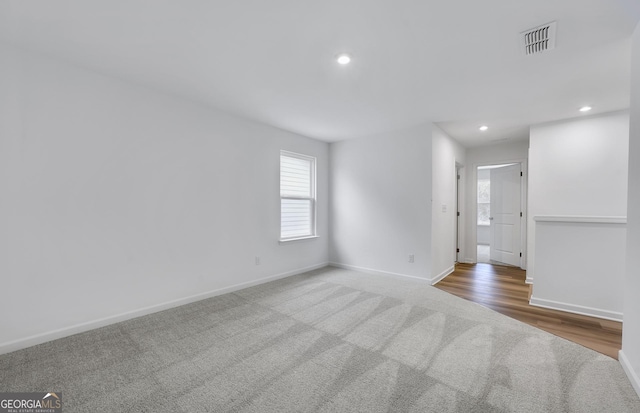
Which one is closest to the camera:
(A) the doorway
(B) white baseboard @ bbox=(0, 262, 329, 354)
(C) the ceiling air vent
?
(C) the ceiling air vent

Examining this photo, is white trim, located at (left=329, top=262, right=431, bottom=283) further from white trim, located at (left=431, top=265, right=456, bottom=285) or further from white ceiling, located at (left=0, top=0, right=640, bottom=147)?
white ceiling, located at (left=0, top=0, right=640, bottom=147)

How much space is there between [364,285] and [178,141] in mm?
3215

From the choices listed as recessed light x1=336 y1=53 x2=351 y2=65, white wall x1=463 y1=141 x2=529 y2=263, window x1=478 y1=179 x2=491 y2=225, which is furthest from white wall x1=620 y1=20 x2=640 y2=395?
window x1=478 y1=179 x2=491 y2=225

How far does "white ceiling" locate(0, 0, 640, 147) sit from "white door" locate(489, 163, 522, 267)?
7.47 feet

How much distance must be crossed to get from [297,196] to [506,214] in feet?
14.8

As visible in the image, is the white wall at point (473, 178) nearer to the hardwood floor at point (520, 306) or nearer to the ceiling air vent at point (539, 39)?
the hardwood floor at point (520, 306)

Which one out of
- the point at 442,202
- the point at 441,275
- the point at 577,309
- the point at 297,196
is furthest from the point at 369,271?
the point at 577,309

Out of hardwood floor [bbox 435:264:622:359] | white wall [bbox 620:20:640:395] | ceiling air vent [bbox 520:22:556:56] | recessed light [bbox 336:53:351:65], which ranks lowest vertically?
hardwood floor [bbox 435:264:622:359]

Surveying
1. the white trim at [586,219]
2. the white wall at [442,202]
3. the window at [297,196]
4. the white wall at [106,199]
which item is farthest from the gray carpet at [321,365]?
the window at [297,196]

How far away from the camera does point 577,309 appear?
3061 mm

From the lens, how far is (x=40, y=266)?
7.50 feet

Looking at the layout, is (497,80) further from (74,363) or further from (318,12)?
(74,363)

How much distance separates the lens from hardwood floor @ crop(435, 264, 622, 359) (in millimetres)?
2477

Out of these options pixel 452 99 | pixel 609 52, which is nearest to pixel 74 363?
pixel 452 99
